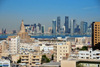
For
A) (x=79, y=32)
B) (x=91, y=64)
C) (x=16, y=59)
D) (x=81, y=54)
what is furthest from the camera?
(x=79, y=32)

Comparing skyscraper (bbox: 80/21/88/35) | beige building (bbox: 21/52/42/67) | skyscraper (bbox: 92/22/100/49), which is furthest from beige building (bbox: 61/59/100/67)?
skyscraper (bbox: 80/21/88/35)

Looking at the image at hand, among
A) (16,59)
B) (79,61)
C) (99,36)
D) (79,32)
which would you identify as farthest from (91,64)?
(79,32)

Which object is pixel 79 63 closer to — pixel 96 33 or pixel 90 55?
pixel 90 55

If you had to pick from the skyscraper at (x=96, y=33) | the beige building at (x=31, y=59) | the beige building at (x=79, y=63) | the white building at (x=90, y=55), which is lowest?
the beige building at (x=31, y=59)

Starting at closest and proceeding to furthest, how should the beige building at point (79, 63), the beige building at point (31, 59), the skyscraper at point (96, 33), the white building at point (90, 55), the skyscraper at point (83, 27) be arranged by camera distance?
the beige building at point (79, 63), the white building at point (90, 55), the beige building at point (31, 59), the skyscraper at point (96, 33), the skyscraper at point (83, 27)

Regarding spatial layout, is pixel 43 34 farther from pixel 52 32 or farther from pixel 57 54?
pixel 57 54

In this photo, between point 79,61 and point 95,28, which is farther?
point 95,28

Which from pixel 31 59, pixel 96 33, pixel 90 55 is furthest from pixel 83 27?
pixel 90 55

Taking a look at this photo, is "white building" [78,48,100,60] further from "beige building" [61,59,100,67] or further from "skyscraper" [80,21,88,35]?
"skyscraper" [80,21,88,35]

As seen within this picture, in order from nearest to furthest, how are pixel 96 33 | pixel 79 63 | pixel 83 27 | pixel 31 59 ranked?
pixel 79 63 → pixel 31 59 → pixel 96 33 → pixel 83 27

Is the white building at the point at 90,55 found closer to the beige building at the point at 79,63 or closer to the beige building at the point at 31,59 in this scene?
the beige building at the point at 31,59

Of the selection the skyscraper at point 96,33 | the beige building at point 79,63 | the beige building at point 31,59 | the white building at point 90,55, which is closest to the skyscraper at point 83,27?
the skyscraper at point 96,33

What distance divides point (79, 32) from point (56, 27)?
4247 millimetres

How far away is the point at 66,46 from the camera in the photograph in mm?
5734
